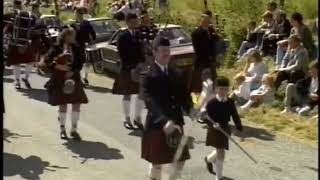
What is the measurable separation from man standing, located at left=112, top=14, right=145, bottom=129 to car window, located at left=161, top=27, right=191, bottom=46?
3.97m

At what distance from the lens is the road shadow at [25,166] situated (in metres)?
7.40

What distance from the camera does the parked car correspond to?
1271cm

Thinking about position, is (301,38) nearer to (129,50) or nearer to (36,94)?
(129,50)

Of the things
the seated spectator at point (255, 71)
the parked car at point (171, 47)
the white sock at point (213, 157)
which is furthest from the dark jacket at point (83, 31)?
the white sock at point (213, 157)

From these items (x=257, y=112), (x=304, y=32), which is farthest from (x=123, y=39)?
(x=304, y=32)

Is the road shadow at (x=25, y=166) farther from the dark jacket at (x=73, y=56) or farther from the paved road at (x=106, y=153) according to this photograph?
the dark jacket at (x=73, y=56)

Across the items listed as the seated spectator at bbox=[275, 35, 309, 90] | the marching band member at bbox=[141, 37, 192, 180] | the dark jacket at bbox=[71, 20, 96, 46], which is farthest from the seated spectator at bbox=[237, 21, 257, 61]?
the marching band member at bbox=[141, 37, 192, 180]

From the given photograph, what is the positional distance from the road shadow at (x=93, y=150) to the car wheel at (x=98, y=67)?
21.4ft

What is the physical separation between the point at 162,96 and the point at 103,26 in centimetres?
1074

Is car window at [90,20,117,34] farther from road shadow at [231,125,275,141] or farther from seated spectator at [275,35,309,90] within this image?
road shadow at [231,125,275,141]

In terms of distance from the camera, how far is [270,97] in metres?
11.0

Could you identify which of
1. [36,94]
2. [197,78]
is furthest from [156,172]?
[36,94]

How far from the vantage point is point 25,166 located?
773cm

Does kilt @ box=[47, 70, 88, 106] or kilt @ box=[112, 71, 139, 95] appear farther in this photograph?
kilt @ box=[112, 71, 139, 95]
